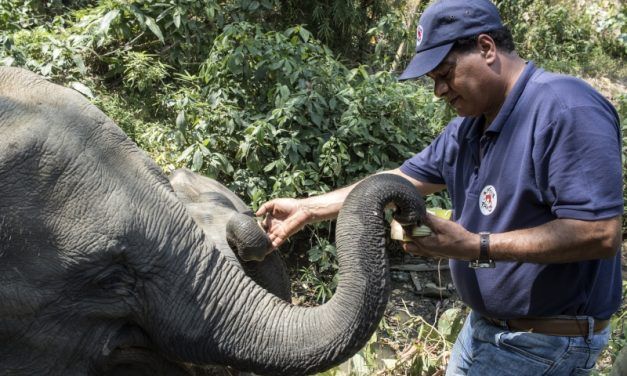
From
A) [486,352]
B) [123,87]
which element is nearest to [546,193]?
[486,352]

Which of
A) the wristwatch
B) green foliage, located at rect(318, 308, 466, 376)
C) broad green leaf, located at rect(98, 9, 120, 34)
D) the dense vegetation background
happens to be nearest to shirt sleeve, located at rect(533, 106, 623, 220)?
the wristwatch

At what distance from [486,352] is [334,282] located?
3129 millimetres

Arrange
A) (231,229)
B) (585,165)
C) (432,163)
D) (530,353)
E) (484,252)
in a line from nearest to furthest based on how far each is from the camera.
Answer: (585,165), (484,252), (530,353), (231,229), (432,163)

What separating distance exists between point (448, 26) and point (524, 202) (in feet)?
2.44

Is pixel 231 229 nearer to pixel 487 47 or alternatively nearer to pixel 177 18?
pixel 487 47

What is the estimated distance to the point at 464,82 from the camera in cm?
306

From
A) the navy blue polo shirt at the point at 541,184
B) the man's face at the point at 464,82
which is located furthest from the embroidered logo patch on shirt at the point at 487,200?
the man's face at the point at 464,82

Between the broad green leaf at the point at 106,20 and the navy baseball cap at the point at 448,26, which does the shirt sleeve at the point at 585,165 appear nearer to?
the navy baseball cap at the point at 448,26

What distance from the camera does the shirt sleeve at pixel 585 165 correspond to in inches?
108

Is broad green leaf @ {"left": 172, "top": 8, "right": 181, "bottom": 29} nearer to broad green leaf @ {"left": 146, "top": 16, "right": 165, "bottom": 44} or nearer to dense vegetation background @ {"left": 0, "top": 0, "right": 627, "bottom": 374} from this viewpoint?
dense vegetation background @ {"left": 0, "top": 0, "right": 627, "bottom": 374}

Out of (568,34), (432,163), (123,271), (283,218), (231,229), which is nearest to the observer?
(123,271)

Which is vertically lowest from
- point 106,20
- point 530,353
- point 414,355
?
point 414,355

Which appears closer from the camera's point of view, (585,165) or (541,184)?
(585,165)

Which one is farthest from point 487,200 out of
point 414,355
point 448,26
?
point 414,355
